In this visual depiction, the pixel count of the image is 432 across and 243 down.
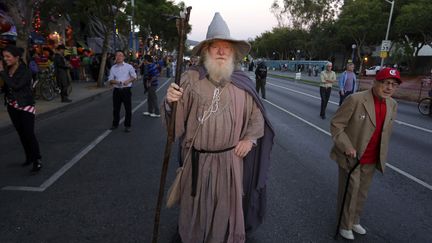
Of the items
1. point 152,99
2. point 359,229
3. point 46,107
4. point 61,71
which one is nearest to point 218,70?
point 359,229

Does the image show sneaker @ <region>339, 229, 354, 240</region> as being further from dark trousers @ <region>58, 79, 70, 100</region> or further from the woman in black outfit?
dark trousers @ <region>58, 79, 70, 100</region>

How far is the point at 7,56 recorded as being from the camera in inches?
190

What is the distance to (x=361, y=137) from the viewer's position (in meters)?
3.42

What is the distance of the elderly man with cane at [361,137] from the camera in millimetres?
3383

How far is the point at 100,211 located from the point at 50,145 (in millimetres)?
3508

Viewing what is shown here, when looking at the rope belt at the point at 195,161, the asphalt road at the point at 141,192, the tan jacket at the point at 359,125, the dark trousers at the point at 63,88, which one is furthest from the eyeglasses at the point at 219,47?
the dark trousers at the point at 63,88

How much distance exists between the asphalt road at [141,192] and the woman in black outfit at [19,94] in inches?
19.2

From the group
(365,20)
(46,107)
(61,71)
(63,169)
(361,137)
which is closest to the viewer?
(361,137)

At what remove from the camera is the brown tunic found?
2785 mm

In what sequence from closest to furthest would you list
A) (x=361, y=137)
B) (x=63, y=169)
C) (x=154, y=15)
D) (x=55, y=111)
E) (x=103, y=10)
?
(x=361, y=137) < (x=63, y=169) < (x=55, y=111) < (x=103, y=10) < (x=154, y=15)

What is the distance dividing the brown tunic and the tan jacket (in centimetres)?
101

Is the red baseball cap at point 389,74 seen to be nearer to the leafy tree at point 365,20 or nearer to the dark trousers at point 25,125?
the dark trousers at point 25,125

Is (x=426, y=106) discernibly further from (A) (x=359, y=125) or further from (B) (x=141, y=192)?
(B) (x=141, y=192)

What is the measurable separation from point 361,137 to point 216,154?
1511 mm
